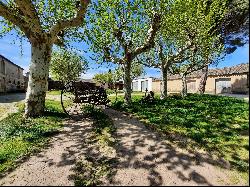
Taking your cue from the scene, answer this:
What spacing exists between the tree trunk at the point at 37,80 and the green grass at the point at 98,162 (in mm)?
4183

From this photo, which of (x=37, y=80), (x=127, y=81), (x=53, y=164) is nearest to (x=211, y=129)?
(x=53, y=164)

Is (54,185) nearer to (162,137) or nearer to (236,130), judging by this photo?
(162,137)

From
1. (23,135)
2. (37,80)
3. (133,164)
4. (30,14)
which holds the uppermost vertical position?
(30,14)

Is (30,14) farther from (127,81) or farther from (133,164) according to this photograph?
(133,164)

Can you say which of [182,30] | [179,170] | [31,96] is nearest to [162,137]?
[179,170]

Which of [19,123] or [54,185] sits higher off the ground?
[19,123]

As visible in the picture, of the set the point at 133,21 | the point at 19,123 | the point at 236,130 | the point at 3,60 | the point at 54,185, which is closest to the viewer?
the point at 54,185

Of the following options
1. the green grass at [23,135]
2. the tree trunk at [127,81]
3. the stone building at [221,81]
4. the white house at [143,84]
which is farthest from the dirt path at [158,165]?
the white house at [143,84]

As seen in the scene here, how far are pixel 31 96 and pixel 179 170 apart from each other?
33.0ft

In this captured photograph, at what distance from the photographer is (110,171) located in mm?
7375

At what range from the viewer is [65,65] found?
7012cm

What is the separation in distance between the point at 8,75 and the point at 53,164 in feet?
168

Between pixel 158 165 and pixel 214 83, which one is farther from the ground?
pixel 214 83

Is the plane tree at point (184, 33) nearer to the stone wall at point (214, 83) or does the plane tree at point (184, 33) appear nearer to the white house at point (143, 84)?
the stone wall at point (214, 83)
